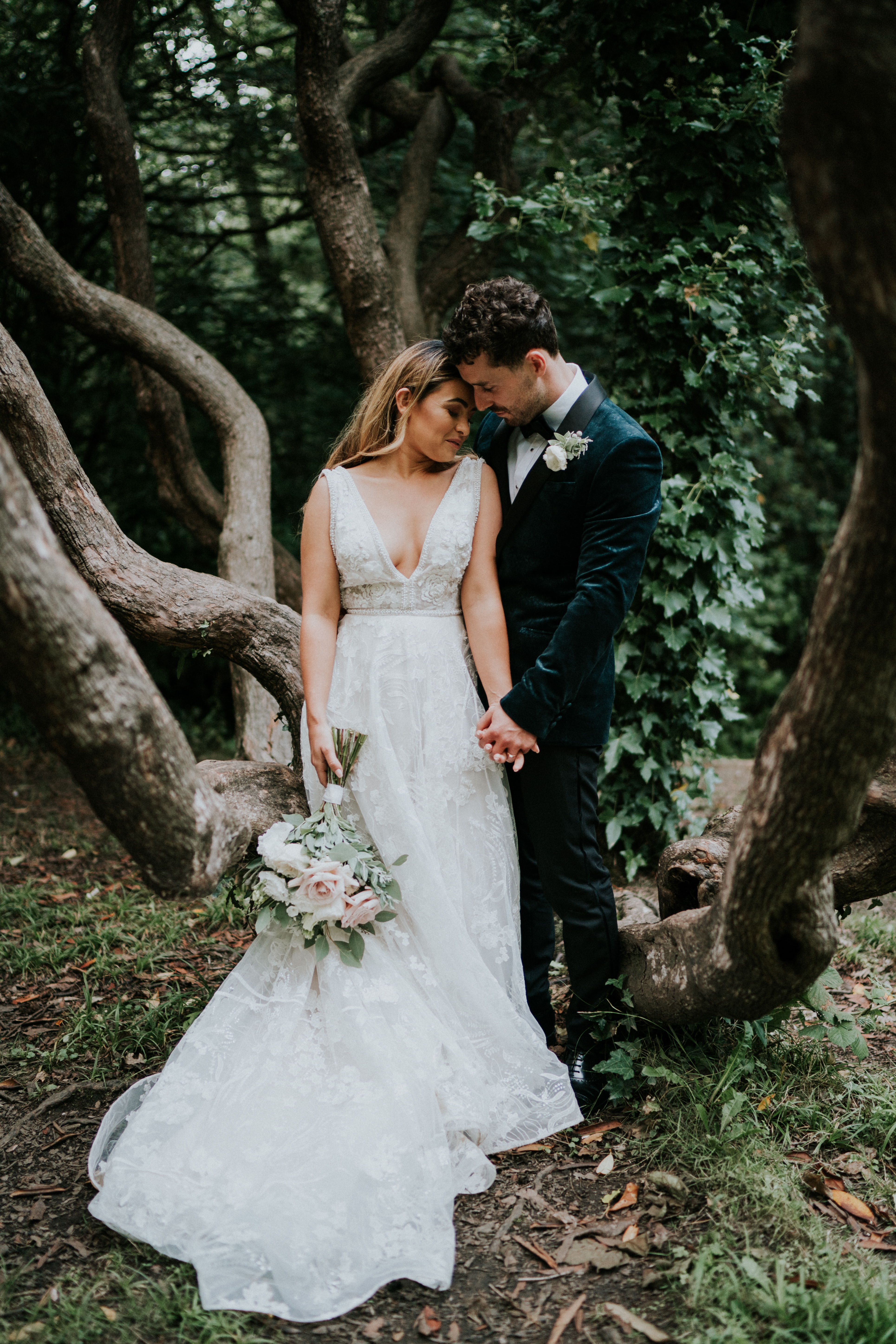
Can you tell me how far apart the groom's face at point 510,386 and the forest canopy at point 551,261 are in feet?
4.95

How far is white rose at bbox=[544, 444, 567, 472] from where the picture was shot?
268cm

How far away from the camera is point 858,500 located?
169 centimetres

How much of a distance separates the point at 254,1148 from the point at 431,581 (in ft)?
5.27

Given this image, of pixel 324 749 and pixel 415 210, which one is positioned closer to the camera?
pixel 324 749

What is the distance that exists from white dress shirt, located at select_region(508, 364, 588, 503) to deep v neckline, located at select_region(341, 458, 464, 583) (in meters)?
0.20

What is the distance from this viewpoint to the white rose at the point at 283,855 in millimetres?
2518

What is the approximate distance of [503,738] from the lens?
8.86ft

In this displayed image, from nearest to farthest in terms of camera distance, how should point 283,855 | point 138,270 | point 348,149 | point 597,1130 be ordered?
point 283,855
point 597,1130
point 348,149
point 138,270

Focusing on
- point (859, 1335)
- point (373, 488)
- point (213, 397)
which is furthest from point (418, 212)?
point (859, 1335)

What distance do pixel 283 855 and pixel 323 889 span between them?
5.9 inches

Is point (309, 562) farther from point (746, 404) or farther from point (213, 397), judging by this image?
point (746, 404)

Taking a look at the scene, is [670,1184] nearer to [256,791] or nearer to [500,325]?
[256,791]

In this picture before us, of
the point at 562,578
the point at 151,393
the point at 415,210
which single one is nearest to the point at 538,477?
the point at 562,578

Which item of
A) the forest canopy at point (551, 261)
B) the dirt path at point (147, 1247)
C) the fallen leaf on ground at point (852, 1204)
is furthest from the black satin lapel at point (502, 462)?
the fallen leaf on ground at point (852, 1204)
